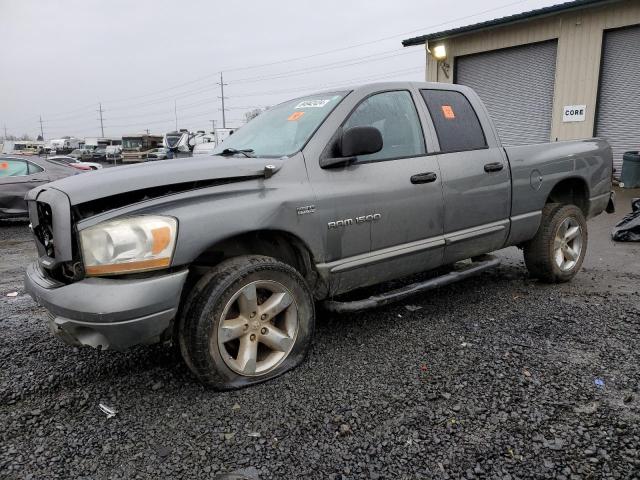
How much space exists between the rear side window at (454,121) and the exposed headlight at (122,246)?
2351 millimetres

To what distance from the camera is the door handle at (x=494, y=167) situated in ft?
13.3

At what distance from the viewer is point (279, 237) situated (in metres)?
3.16

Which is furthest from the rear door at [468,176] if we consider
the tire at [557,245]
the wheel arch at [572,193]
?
the wheel arch at [572,193]

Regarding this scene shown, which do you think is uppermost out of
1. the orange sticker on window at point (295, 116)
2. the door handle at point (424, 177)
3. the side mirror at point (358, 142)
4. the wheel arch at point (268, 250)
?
the orange sticker on window at point (295, 116)

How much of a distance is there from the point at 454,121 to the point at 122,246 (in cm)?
281

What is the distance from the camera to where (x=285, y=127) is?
3645 millimetres

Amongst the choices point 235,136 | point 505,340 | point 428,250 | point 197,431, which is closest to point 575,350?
point 505,340

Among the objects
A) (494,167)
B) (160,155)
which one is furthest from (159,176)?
(160,155)

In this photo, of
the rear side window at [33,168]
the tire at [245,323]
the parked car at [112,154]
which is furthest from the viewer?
the parked car at [112,154]

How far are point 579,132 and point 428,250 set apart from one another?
34.4ft

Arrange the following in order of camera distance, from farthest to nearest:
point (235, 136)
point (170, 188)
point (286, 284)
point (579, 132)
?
point (579, 132)
point (235, 136)
point (286, 284)
point (170, 188)

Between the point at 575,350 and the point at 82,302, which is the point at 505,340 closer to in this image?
the point at 575,350

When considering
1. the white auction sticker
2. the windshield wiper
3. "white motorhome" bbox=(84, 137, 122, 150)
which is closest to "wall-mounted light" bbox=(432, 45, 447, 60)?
the white auction sticker

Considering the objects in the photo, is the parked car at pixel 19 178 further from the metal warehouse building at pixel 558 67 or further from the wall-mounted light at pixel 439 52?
the metal warehouse building at pixel 558 67
